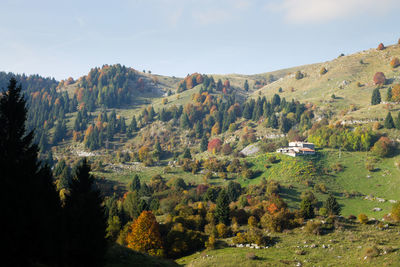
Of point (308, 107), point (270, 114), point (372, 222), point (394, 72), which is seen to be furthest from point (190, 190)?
point (394, 72)

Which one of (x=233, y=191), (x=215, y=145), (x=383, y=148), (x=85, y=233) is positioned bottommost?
(x=233, y=191)

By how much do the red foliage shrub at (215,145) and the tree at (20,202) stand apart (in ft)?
422

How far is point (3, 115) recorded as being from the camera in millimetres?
24578

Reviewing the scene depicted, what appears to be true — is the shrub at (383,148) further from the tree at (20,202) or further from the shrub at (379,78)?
the tree at (20,202)

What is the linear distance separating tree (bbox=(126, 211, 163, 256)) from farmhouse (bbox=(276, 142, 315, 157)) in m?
82.6

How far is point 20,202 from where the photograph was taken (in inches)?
798

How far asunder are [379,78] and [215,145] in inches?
Answer: 4873

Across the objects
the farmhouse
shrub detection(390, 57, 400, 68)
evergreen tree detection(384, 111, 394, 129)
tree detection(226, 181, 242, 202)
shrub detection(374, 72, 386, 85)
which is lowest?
tree detection(226, 181, 242, 202)

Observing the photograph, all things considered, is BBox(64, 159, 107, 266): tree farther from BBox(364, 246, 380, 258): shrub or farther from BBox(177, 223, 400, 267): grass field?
BBox(364, 246, 380, 258): shrub

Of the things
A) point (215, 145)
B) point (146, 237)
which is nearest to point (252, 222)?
point (146, 237)

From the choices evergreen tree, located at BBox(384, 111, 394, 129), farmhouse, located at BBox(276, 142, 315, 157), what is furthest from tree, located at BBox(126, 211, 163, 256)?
evergreen tree, located at BBox(384, 111, 394, 129)

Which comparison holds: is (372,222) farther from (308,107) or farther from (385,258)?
(308,107)

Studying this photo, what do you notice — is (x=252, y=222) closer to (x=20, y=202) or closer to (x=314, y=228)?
(x=314, y=228)

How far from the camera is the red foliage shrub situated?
15300cm
